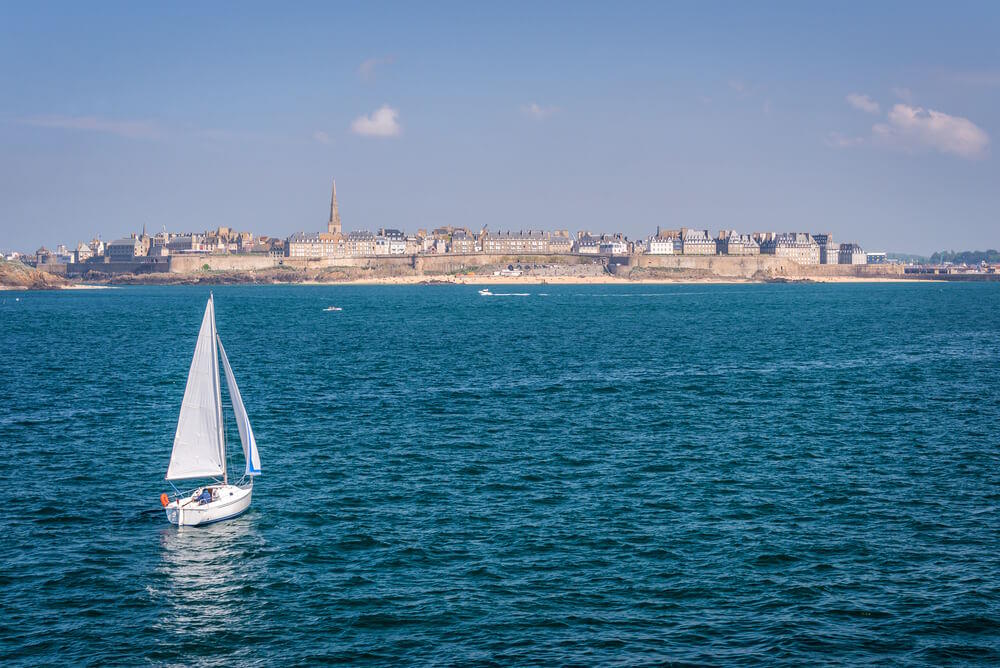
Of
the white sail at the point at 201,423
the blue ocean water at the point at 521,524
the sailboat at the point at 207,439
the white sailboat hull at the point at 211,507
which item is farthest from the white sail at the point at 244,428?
the blue ocean water at the point at 521,524

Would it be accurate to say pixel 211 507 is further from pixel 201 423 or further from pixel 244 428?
pixel 201 423

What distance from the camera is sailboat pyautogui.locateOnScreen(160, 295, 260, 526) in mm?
26406

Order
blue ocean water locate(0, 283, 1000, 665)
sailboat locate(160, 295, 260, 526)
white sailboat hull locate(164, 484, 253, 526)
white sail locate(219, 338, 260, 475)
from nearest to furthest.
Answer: blue ocean water locate(0, 283, 1000, 665) → white sailboat hull locate(164, 484, 253, 526) → sailboat locate(160, 295, 260, 526) → white sail locate(219, 338, 260, 475)

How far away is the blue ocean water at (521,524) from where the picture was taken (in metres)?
19.0

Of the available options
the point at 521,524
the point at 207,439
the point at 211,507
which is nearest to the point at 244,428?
the point at 207,439

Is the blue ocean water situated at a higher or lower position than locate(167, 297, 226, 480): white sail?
lower

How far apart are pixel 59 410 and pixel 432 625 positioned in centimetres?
3044

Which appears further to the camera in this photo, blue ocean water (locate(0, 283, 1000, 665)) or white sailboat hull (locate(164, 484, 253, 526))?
white sailboat hull (locate(164, 484, 253, 526))

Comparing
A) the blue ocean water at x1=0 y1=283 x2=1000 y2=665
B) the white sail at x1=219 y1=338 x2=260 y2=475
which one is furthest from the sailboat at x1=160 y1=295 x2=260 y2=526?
the blue ocean water at x1=0 y1=283 x2=1000 y2=665

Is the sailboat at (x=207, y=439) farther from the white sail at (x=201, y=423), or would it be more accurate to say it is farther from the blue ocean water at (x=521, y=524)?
the blue ocean water at (x=521, y=524)

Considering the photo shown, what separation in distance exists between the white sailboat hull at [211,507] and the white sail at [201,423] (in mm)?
810

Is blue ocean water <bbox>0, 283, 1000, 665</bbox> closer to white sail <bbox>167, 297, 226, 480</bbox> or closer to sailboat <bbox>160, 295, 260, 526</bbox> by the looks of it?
sailboat <bbox>160, 295, 260, 526</bbox>

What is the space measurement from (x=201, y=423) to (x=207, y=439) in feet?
1.70

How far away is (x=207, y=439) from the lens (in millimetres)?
27391
